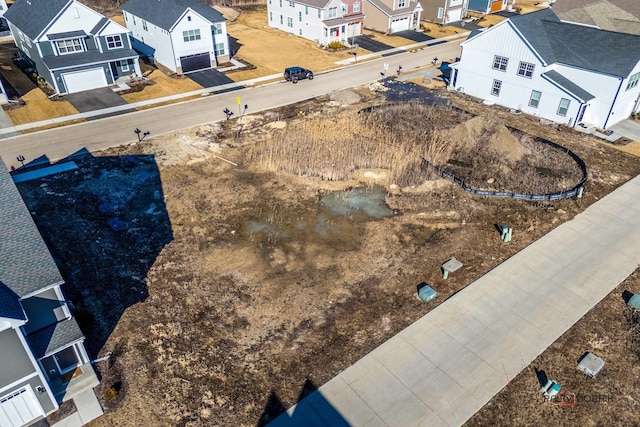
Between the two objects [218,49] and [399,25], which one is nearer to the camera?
[218,49]

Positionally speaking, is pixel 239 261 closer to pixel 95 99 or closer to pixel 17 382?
pixel 17 382

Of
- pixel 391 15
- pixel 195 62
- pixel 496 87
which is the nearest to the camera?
pixel 496 87

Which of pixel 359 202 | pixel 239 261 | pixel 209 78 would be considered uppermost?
pixel 209 78

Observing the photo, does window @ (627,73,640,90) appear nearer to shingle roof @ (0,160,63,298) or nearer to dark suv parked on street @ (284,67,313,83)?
dark suv parked on street @ (284,67,313,83)

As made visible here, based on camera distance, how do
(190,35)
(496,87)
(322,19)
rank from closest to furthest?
(496,87)
(190,35)
(322,19)

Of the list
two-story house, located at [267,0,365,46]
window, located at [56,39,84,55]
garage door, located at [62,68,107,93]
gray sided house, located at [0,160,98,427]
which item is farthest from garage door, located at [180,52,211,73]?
gray sided house, located at [0,160,98,427]

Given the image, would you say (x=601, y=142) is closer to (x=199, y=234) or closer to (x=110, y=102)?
(x=199, y=234)

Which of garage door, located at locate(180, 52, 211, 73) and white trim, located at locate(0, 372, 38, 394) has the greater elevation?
white trim, located at locate(0, 372, 38, 394)

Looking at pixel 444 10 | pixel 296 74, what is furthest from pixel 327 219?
pixel 444 10
